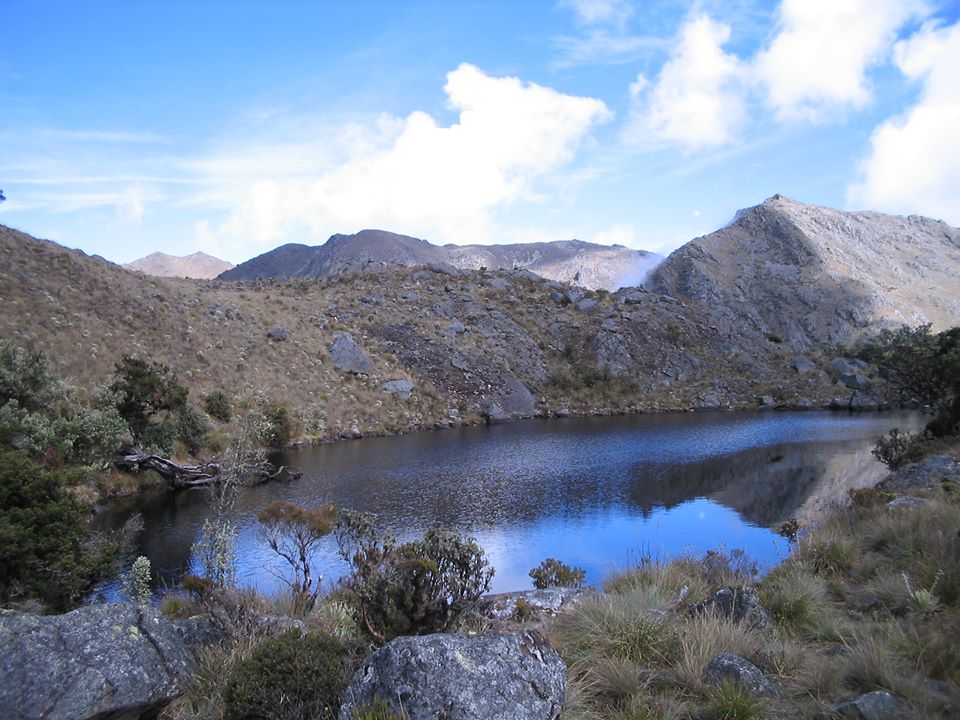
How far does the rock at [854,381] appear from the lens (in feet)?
203

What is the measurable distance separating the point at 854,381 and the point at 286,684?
230ft

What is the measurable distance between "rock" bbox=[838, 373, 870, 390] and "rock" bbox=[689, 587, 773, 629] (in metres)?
62.8

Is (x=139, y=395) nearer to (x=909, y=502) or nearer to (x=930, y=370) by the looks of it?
(x=909, y=502)

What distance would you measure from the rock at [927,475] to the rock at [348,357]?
118 feet

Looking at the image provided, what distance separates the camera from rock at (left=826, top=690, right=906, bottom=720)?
4941mm

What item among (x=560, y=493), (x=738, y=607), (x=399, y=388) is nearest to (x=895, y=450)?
(x=560, y=493)

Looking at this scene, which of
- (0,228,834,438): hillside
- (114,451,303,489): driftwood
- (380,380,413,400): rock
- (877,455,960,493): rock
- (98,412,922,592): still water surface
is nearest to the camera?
(877,455,960,493): rock

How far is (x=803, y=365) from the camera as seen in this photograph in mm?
66312

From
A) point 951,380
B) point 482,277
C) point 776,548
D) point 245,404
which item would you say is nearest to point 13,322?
point 245,404

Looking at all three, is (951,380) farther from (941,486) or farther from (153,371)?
(153,371)

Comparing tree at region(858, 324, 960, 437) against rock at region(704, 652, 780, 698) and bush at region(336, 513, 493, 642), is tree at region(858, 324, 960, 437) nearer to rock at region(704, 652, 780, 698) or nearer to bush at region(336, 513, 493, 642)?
rock at region(704, 652, 780, 698)

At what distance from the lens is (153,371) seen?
28.5 m

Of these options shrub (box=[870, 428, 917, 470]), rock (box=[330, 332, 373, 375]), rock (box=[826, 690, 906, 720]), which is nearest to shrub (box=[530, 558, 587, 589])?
rock (box=[826, 690, 906, 720])

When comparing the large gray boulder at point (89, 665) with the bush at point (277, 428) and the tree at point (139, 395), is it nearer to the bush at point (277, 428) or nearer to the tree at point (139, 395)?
the tree at point (139, 395)
